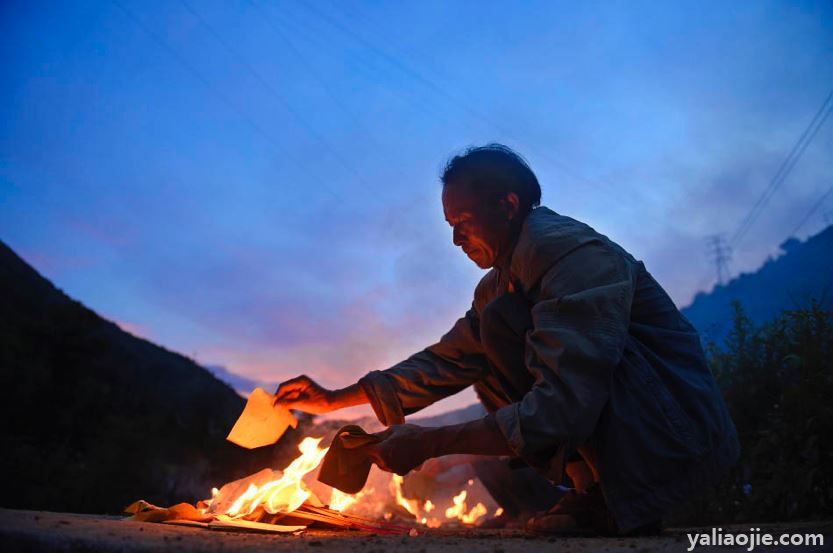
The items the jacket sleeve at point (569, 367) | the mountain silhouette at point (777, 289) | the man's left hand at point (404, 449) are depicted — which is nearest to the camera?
the jacket sleeve at point (569, 367)

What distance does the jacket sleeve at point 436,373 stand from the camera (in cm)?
287

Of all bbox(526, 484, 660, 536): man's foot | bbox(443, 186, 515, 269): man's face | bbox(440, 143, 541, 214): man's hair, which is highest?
bbox(440, 143, 541, 214): man's hair

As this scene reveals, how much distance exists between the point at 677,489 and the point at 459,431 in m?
0.75

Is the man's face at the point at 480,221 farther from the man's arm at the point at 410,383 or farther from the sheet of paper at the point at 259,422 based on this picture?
the sheet of paper at the point at 259,422

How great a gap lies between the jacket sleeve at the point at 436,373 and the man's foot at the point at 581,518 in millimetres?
961

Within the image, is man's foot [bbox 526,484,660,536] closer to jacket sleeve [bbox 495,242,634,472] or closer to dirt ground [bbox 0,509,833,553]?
dirt ground [bbox 0,509,833,553]

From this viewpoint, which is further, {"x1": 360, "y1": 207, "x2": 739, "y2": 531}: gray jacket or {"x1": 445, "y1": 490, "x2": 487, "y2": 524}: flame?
{"x1": 445, "y1": 490, "x2": 487, "y2": 524}: flame

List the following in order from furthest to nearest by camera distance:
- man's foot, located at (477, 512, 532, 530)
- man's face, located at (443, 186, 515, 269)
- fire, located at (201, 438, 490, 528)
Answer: man's foot, located at (477, 512, 532, 530) < man's face, located at (443, 186, 515, 269) < fire, located at (201, 438, 490, 528)

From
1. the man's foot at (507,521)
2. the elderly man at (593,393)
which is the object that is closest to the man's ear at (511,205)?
the elderly man at (593,393)

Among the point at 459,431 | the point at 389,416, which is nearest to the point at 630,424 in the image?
the point at 459,431

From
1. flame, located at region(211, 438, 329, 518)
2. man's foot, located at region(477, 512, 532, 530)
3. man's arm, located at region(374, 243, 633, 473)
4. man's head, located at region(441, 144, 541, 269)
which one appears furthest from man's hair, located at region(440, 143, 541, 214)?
man's foot, located at region(477, 512, 532, 530)

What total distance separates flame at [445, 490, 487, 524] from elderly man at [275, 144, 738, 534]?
2509 mm

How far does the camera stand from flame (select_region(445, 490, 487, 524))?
177 inches

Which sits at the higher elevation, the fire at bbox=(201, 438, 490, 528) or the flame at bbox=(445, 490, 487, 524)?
the fire at bbox=(201, 438, 490, 528)
